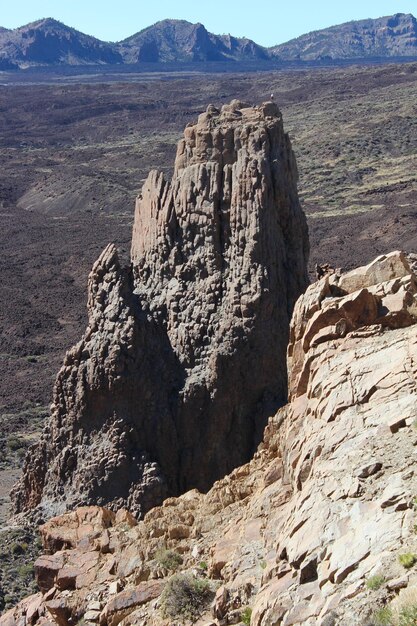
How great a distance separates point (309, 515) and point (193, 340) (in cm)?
999

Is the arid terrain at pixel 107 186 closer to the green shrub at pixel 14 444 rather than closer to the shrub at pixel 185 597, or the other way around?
the green shrub at pixel 14 444

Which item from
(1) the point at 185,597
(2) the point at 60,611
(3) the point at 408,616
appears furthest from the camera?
(2) the point at 60,611

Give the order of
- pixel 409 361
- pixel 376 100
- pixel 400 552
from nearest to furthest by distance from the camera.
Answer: pixel 400 552
pixel 409 361
pixel 376 100

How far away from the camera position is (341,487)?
28.4 feet

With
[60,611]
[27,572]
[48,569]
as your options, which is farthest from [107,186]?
[60,611]

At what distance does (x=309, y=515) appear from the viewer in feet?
28.9

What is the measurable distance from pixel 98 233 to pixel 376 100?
56230 mm

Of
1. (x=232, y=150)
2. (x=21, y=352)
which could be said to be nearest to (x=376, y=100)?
(x=21, y=352)

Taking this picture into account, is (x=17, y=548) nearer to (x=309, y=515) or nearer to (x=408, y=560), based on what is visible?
(x=309, y=515)

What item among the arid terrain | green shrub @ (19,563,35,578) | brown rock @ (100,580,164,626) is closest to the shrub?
brown rock @ (100,580,164,626)

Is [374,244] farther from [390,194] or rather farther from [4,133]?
[4,133]

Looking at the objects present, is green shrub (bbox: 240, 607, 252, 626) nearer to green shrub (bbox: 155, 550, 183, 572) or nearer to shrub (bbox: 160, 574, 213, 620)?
shrub (bbox: 160, 574, 213, 620)

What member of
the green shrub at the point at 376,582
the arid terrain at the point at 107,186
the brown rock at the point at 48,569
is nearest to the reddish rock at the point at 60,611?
the brown rock at the point at 48,569

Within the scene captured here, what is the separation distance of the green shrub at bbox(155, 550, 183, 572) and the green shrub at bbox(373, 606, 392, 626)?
5.09 metres
